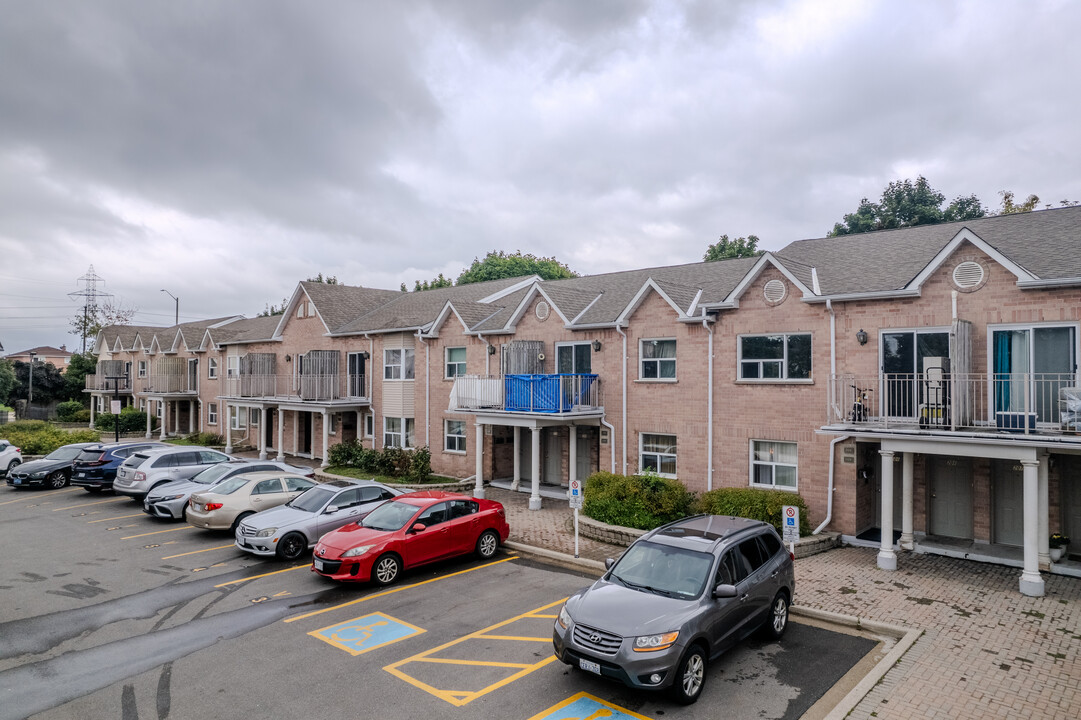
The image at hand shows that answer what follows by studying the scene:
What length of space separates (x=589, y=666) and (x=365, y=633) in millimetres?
4045

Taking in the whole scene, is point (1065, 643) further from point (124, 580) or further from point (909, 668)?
point (124, 580)

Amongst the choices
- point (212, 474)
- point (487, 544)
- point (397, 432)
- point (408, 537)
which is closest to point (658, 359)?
point (487, 544)

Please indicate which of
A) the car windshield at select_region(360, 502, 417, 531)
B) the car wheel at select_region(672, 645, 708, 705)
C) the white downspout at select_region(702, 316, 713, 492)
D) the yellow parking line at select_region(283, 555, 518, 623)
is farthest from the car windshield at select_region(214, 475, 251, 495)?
the car wheel at select_region(672, 645, 708, 705)

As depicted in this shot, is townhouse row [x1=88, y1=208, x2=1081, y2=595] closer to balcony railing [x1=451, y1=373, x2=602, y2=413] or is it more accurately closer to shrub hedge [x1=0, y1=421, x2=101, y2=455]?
balcony railing [x1=451, y1=373, x2=602, y2=413]

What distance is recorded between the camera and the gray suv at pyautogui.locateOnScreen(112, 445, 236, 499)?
19.8 metres

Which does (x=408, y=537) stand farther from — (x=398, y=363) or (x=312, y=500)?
(x=398, y=363)

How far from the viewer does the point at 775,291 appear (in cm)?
1619

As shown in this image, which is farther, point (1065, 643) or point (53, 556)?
point (53, 556)

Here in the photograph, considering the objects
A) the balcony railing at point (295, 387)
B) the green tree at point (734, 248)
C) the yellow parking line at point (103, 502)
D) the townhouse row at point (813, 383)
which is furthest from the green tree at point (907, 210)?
the yellow parking line at point (103, 502)

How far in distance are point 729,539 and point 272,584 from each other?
8.79 metres

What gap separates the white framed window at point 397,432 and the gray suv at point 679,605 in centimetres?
1767

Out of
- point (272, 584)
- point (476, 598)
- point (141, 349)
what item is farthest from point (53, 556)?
point (141, 349)

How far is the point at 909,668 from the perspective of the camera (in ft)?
27.8

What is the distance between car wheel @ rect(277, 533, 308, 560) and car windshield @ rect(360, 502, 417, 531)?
Result: 2.01 meters
